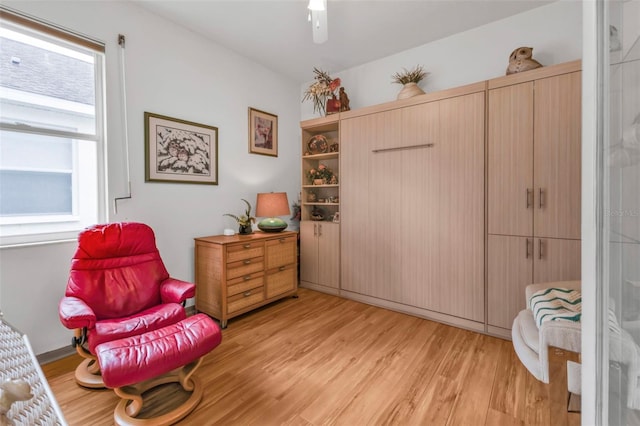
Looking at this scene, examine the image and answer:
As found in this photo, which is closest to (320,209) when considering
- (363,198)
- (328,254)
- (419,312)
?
(328,254)

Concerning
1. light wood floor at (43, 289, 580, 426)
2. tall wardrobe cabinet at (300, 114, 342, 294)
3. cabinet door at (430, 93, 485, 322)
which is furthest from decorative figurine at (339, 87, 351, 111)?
light wood floor at (43, 289, 580, 426)

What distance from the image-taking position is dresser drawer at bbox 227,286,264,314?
2619mm

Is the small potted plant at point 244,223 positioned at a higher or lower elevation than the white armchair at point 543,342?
higher

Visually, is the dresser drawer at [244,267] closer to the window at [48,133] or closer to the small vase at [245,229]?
the small vase at [245,229]

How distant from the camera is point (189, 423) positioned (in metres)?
1.46

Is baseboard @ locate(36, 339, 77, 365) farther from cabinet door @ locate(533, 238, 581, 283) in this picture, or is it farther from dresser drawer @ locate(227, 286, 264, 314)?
cabinet door @ locate(533, 238, 581, 283)

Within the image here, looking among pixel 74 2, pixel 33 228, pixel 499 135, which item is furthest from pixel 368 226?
pixel 74 2

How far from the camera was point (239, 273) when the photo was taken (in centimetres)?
269

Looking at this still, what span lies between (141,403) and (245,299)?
130 cm

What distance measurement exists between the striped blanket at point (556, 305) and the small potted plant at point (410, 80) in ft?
7.00

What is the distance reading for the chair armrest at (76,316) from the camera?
153 cm

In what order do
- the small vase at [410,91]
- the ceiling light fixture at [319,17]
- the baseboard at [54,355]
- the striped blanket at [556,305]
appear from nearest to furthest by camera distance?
the striped blanket at [556,305] < the ceiling light fixture at [319,17] < the baseboard at [54,355] < the small vase at [410,91]

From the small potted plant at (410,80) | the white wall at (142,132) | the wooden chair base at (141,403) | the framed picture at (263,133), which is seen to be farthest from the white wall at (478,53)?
the wooden chair base at (141,403)

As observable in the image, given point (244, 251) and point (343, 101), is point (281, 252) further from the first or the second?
point (343, 101)
